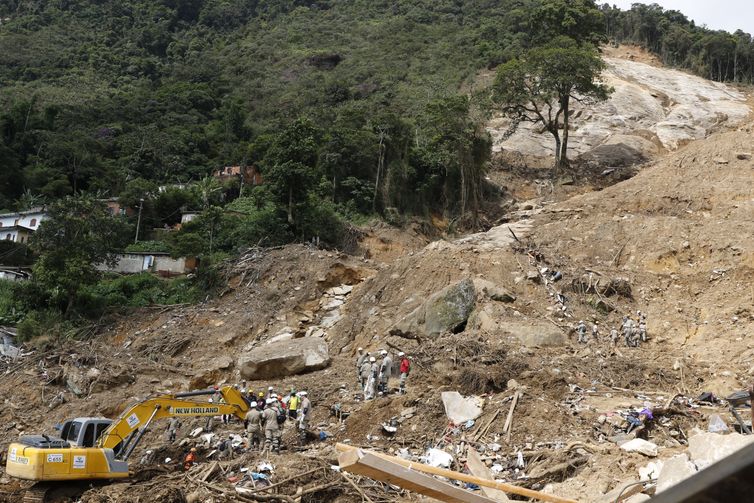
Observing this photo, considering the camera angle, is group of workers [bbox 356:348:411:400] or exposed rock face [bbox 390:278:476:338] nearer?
group of workers [bbox 356:348:411:400]

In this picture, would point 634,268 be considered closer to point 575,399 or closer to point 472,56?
point 575,399

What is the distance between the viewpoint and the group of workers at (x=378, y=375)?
12.8 metres

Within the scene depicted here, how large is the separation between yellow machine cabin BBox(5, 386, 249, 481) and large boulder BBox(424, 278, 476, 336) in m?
4.97

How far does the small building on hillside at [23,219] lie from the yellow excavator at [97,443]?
24334 millimetres

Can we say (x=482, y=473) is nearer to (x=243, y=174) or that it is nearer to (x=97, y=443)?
(x=97, y=443)

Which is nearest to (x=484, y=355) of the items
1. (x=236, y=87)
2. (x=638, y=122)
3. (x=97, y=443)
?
(x=97, y=443)

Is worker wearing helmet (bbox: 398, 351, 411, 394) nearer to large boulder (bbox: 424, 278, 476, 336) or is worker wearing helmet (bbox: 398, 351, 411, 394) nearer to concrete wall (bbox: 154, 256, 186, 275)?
large boulder (bbox: 424, 278, 476, 336)

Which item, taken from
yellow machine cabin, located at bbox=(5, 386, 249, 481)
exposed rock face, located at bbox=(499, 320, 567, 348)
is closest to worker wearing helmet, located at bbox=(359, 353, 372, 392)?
yellow machine cabin, located at bbox=(5, 386, 249, 481)

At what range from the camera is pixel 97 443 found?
33.7 feet

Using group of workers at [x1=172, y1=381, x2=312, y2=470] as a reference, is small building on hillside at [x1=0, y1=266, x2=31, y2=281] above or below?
below

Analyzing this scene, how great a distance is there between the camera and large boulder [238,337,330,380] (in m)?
15.5

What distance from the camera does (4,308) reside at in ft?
75.3

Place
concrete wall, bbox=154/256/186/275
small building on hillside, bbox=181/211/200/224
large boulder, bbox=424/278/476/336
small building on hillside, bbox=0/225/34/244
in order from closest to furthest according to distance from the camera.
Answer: large boulder, bbox=424/278/476/336 → concrete wall, bbox=154/256/186/275 → small building on hillside, bbox=181/211/200/224 → small building on hillside, bbox=0/225/34/244

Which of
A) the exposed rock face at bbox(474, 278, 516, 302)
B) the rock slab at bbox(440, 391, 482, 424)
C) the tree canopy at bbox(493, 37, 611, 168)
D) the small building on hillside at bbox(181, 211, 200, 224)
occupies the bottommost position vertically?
the small building on hillside at bbox(181, 211, 200, 224)
